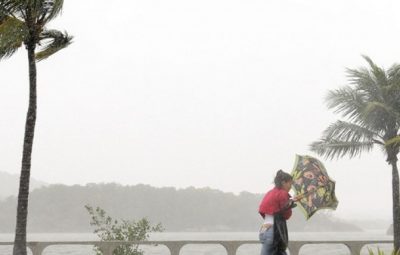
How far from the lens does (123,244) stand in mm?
18344

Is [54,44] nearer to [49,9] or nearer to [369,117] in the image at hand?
[49,9]

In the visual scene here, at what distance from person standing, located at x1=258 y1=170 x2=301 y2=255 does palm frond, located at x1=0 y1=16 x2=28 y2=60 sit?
868cm

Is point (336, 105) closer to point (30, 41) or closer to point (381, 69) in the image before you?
point (381, 69)

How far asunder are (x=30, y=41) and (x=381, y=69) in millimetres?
11801

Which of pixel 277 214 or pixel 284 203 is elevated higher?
pixel 284 203

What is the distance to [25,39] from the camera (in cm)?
1472

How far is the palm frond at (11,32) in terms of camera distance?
14211mm

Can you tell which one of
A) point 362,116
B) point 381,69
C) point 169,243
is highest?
point 381,69

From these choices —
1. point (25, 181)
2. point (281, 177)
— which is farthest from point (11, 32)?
point (281, 177)

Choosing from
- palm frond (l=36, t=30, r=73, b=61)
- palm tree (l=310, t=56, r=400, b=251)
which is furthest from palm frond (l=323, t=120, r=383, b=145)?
palm frond (l=36, t=30, r=73, b=61)

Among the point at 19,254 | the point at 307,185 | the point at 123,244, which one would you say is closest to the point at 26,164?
the point at 19,254

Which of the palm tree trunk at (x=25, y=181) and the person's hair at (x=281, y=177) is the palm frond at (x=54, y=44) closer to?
the palm tree trunk at (x=25, y=181)

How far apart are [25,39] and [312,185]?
355 inches

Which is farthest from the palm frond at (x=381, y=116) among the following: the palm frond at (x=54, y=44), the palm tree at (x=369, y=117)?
the palm frond at (x=54, y=44)
